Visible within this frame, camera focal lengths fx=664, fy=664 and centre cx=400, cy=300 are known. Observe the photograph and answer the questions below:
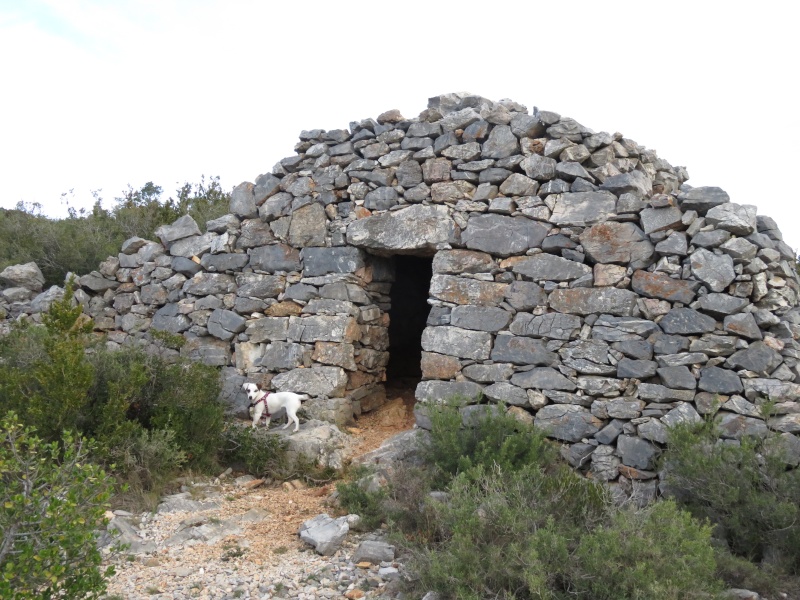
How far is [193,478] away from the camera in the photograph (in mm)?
5871

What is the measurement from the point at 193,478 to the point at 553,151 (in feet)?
14.9

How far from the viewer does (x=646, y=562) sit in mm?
3627

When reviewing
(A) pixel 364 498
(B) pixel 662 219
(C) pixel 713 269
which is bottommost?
(A) pixel 364 498

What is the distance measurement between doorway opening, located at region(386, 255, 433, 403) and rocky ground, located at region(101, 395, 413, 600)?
3962 millimetres

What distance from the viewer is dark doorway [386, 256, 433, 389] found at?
970 cm

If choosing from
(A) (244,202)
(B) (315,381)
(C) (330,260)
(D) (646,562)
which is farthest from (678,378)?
(A) (244,202)

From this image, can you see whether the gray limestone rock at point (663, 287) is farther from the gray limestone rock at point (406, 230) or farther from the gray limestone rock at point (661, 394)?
the gray limestone rock at point (406, 230)

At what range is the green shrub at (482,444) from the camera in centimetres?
542

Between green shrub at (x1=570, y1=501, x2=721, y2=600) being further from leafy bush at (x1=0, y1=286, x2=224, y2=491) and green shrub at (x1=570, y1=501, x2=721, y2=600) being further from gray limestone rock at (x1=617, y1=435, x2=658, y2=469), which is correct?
leafy bush at (x1=0, y1=286, x2=224, y2=491)

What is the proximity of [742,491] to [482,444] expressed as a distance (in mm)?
1901

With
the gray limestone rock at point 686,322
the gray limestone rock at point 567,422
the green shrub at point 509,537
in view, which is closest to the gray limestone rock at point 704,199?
the gray limestone rock at point 686,322

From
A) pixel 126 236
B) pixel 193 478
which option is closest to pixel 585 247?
pixel 193 478

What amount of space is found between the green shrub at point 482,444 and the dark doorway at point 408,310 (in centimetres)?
374

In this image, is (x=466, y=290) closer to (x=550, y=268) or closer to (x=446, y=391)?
(x=550, y=268)
